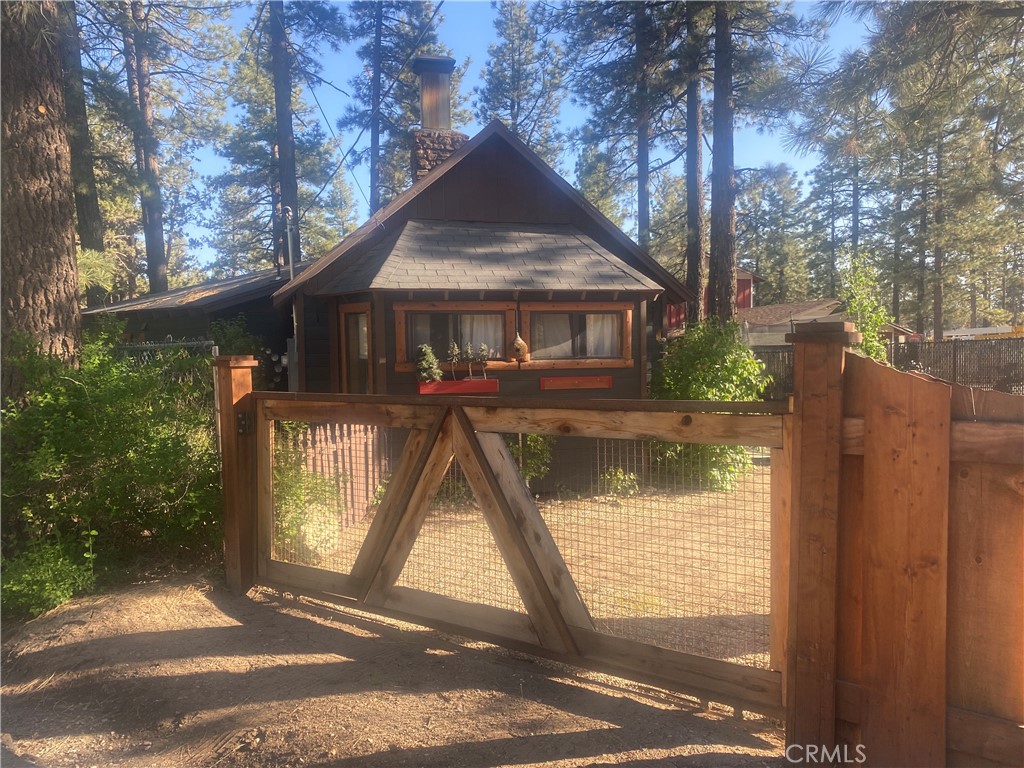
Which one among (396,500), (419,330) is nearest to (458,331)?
(419,330)

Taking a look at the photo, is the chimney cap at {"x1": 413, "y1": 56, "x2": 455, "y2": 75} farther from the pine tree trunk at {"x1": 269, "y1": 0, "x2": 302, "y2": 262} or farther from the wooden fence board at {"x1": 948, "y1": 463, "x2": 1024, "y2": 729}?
the wooden fence board at {"x1": 948, "y1": 463, "x2": 1024, "y2": 729}

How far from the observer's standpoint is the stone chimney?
1221 centimetres

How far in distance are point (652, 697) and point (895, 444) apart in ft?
5.46

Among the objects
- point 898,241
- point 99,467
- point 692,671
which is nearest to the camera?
point 692,671

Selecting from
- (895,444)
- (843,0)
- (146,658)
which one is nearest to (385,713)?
(146,658)

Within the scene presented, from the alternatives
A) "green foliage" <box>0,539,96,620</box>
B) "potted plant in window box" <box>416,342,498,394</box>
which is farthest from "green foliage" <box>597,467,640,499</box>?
"potted plant in window box" <box>416,342,498,394</box>

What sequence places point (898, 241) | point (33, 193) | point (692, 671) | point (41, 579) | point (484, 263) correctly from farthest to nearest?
point (898, 241), point (484, 263), point (33, 193), point (41, 579), point (692, 671)

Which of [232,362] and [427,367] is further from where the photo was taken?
[427,367]

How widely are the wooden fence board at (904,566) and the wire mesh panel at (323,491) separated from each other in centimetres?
363

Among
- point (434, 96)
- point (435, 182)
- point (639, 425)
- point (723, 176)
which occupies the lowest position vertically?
point (639, 425)

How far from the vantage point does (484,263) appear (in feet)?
32.7

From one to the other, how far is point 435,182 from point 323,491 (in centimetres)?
653

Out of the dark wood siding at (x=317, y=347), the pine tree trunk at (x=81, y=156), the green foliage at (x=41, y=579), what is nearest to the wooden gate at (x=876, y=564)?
the green foliage at (x=41, y=579)

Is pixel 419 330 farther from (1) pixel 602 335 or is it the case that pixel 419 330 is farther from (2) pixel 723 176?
(2) pixel 723 176
